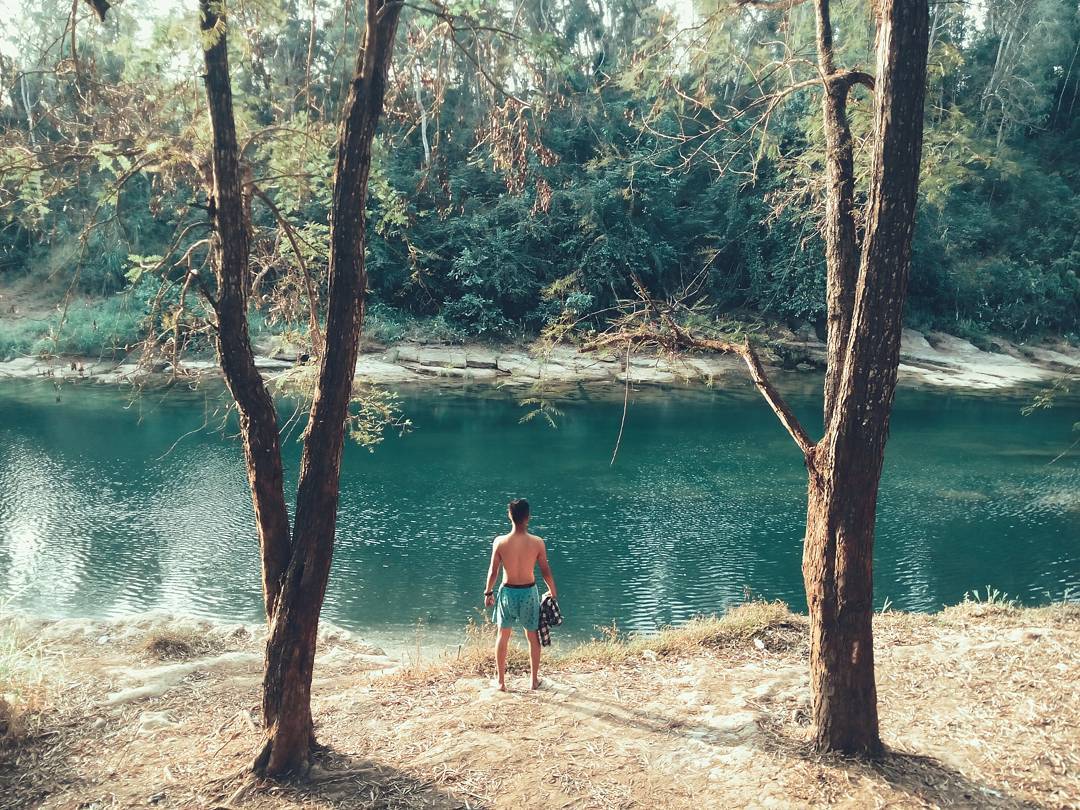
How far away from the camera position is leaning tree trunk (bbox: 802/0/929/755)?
391cm

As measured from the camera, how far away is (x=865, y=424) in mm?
4043

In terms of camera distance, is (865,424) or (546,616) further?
(546,616)

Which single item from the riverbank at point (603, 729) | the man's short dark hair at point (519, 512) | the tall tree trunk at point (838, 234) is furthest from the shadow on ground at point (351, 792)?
the tall tree trunk at point (838, 234)

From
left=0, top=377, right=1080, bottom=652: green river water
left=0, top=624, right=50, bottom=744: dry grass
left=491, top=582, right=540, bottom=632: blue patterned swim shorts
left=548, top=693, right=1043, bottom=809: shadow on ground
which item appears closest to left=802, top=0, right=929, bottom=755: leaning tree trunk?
left=548, top=693, right=1043, bottom=809: shadow on ground

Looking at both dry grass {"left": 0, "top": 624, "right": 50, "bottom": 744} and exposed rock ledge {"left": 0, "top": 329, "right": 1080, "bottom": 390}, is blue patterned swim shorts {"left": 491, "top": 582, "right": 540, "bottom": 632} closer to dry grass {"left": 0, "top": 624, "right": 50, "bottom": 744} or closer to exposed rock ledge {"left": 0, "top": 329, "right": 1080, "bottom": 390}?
dry grass {"left": 0, "top": 624, "right": 50, "bottom": 744}

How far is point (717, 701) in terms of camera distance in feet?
17.9

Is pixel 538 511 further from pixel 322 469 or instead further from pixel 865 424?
pixel 865 424

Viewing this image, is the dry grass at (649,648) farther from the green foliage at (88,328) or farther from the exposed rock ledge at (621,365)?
the green foliage at (88,328)

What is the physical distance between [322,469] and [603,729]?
94.3 inches

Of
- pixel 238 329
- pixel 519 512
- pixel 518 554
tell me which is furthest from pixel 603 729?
pixel 238 329

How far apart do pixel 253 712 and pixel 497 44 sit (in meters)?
4.83

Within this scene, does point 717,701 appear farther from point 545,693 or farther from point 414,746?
point 414,746

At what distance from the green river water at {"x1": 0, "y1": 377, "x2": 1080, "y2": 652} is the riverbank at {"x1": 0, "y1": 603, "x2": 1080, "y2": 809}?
2543mm

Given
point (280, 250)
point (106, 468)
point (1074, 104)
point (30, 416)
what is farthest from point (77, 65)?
point (1074, 104)
